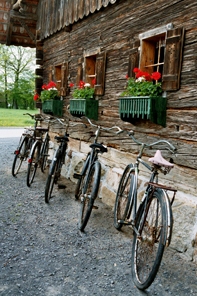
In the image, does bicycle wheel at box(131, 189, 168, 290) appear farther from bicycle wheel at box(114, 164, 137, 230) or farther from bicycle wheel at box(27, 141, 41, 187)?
bicycle wheel at box(27, 141, 41, 187)

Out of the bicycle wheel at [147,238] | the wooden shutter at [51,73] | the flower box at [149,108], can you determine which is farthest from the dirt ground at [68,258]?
the wooden shutter at [51,73]

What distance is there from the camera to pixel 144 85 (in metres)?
4.36

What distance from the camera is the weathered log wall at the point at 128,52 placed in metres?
3.96

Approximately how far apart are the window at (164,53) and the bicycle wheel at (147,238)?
1.67 meters

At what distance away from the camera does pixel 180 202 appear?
3969mm

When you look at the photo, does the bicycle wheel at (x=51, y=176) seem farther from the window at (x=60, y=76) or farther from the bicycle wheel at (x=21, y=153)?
the window at (x=60, y=76)

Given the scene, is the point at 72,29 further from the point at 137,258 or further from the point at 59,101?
the point at 137,258

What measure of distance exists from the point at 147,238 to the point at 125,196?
1.34 m

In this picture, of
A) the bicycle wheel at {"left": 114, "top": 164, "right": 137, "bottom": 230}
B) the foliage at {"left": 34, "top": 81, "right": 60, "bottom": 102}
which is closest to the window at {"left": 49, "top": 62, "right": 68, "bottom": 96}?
A: the foliage at {"left": 34, "top": 81, "right": 60, "bottom": 102}

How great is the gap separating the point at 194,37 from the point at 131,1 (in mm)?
1734

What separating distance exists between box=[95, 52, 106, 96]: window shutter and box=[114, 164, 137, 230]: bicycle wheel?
1.98 meters

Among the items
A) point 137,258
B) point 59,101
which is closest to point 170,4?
point 137,258

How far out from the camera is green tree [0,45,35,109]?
43594mm

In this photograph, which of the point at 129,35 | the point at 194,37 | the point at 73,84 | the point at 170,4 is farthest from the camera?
the point at 73,84
